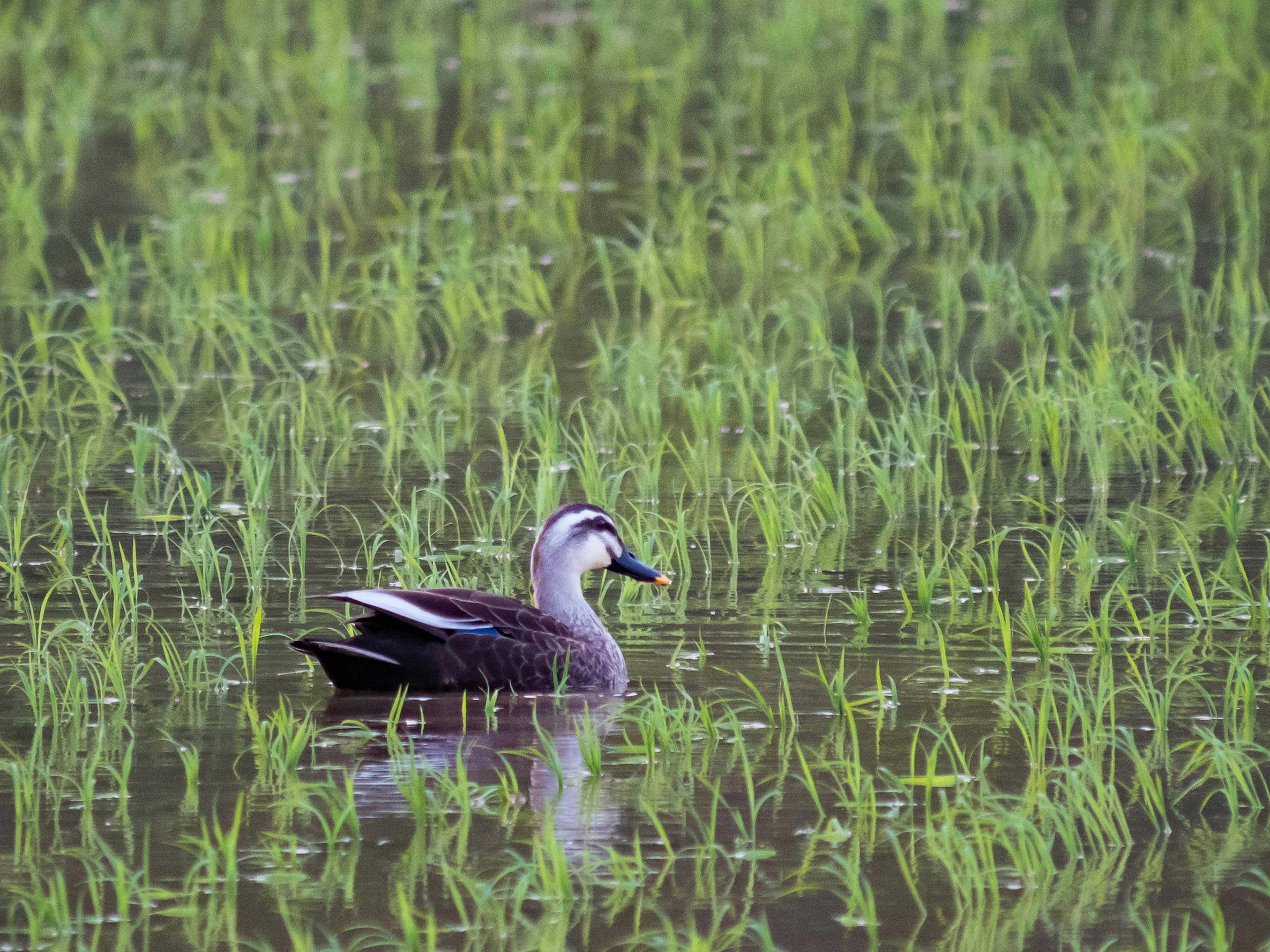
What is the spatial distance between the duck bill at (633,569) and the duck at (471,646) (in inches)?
5.9

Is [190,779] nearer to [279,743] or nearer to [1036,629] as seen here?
[279,743]

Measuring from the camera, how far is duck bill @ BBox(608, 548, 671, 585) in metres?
6.55

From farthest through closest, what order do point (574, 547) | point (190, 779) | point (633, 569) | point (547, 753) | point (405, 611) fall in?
point (633, 569), point (574, 547), point (405, 611), point (547, 753), point (190, 779)

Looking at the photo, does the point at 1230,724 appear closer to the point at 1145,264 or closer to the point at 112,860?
the point at 112,860

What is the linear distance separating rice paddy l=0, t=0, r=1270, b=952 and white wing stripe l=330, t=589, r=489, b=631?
228 millimetres

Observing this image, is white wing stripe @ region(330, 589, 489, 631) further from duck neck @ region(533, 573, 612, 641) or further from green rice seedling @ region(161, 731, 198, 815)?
green rice seedling @ region(161, 731, 198, 815)

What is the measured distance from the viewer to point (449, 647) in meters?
6.18

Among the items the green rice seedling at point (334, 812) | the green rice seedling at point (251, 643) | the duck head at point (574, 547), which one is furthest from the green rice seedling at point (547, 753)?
the green rice seedling at point (251, 643)

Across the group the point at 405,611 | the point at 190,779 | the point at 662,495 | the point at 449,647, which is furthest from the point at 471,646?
the point at 662,495

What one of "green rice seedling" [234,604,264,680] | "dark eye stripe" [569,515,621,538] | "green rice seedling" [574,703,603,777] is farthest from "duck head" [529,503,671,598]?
"green rice seedling" [234,604,264,680]

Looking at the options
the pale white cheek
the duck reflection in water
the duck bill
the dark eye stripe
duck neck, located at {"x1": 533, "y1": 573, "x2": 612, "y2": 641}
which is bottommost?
the duck reflection in water

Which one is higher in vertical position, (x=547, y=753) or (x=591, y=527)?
(x=591, y=527)

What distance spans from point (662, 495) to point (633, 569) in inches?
64.5

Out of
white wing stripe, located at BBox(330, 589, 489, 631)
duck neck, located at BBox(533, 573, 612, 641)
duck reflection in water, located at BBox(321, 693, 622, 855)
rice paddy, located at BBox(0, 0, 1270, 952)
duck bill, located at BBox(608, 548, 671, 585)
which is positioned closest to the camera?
rice paddy, located at BBox(0, 0, 1270, 952)
